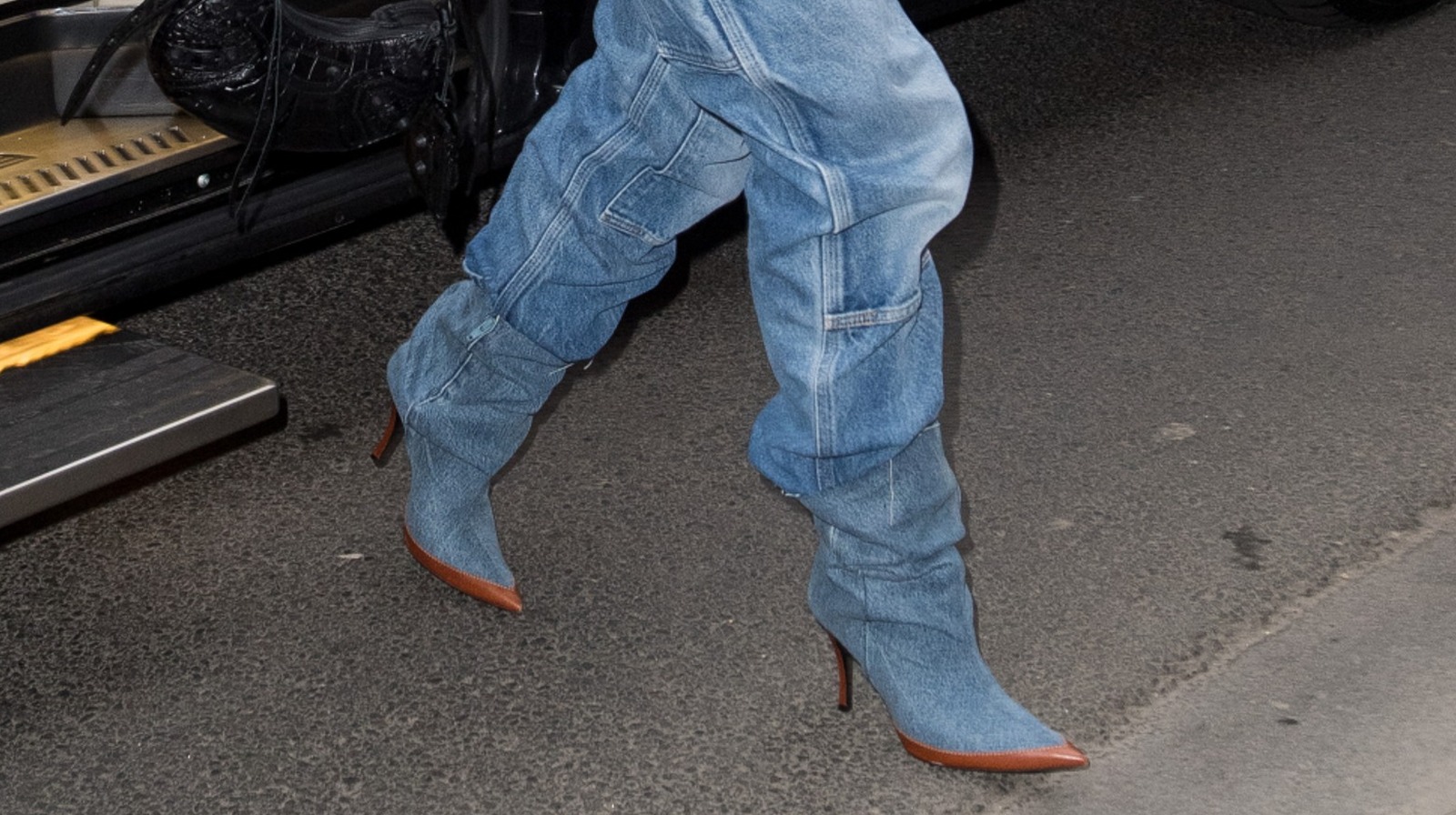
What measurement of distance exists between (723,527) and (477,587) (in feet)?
1.09

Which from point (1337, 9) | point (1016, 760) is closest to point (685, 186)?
point (1016, 760)

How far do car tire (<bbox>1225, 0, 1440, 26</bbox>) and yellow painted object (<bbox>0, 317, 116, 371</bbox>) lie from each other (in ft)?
8.46

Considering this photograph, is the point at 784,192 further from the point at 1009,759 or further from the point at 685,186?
the point at 1009,759

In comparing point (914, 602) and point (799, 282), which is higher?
point (799, 282)

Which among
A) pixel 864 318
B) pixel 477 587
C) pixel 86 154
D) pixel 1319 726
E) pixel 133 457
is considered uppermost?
pixel 864 318

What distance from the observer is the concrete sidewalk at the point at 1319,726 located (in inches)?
67.8

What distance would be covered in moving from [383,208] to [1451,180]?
1862 millimetres

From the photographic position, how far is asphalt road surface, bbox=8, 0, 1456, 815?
5.87 ft

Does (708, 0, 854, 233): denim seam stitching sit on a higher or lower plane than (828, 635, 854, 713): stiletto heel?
higher

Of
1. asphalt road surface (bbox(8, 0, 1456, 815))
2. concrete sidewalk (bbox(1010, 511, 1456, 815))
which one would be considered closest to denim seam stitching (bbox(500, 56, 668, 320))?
asphalt road surface (bbox(8, 0, 1456, 815))

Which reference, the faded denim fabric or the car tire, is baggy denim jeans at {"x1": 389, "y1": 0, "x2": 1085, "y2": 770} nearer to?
the faded denim fabric

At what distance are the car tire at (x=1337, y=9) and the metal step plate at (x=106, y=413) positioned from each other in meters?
2.54

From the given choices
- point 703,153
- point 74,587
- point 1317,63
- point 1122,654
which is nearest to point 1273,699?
point 1122,654

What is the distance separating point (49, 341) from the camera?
199 cm
